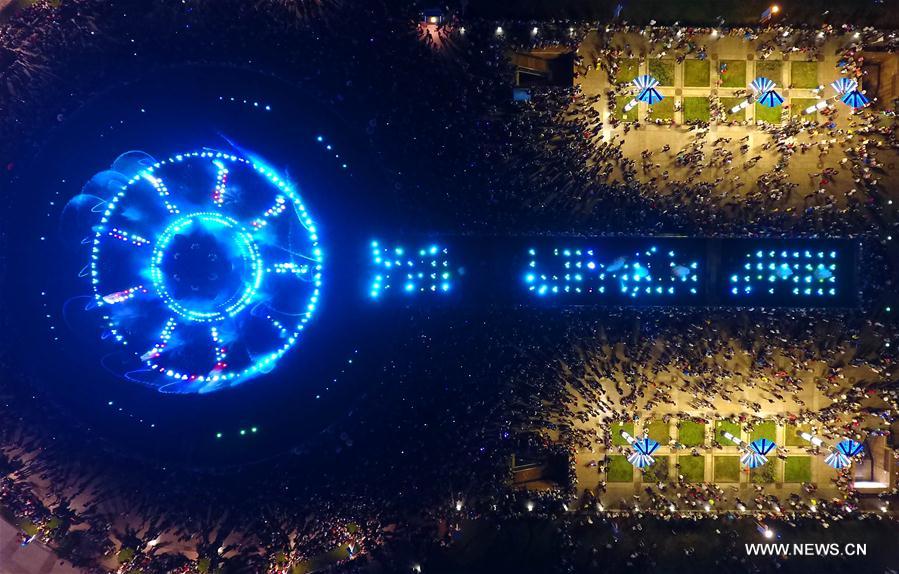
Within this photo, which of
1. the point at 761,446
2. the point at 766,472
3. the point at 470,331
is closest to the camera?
the point at 761,446

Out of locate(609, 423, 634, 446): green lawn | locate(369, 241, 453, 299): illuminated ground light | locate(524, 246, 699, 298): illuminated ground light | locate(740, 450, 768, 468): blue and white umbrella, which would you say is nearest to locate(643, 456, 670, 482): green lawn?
locate(609, 423, 634, 446): green lawn

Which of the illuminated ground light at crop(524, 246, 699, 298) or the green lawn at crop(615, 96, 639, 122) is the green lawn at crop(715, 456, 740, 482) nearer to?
the illuminated ground light at crop(524, 246, 699, 298)

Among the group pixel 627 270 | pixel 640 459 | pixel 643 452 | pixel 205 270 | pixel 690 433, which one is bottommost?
pixel 640 459

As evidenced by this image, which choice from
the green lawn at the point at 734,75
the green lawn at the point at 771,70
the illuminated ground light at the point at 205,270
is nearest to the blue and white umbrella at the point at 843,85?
the green lawn at the point at 771,70

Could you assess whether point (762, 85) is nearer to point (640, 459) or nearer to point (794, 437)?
point (794, 437)

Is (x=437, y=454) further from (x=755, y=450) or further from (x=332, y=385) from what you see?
(x=755, y=450)

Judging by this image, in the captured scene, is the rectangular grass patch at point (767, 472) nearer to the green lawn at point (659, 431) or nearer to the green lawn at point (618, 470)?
the green lawn at point (659, 431)

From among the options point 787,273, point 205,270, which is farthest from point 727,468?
point 205,270

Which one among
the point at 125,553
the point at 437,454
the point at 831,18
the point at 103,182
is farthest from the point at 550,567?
the point at 831,18

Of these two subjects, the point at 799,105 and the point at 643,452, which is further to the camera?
the point at 799,105
